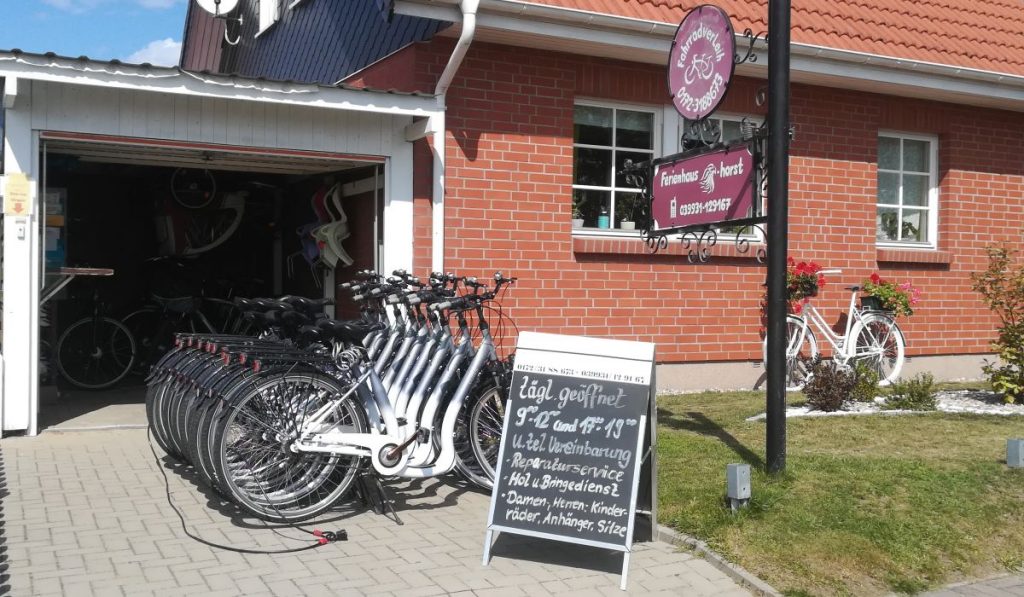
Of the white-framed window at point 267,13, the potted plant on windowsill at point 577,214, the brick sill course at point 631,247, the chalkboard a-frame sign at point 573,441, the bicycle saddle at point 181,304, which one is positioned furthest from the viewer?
the white-framed window at point 267,13

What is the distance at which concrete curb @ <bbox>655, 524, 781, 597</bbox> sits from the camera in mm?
4789

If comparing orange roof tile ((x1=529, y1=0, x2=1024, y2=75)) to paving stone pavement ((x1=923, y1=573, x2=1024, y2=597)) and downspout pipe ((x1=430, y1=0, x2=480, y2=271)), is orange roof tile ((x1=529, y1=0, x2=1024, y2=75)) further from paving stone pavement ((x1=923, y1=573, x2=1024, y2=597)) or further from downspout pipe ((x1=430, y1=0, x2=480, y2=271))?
paving stone pavement ((x1=923, y1=573, x2=1024, y2=597))

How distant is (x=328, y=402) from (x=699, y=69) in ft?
10.8

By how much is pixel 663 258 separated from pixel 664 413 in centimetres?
194

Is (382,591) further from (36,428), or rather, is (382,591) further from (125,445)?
(36,428)

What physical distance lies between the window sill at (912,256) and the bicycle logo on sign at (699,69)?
5.22 meters

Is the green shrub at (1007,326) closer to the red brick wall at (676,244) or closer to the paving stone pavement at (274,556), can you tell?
the red brick wall at (676,244)

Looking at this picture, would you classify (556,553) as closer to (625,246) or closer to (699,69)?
(699,69)

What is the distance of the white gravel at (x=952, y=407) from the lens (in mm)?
8312

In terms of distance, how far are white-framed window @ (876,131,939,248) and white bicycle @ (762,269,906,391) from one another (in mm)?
1125

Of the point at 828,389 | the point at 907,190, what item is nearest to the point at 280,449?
the point at 828,389

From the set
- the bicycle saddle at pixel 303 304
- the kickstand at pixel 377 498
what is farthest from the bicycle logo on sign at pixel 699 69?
the kickstand at pixel 377 498

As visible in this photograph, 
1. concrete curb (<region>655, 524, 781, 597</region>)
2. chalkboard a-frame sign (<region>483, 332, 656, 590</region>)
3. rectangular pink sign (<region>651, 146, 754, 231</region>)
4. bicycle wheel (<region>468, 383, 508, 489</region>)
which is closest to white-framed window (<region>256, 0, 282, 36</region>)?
rectangular pink sign (<region>651, 146, 754, 231</region>)

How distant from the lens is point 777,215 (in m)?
5.85
